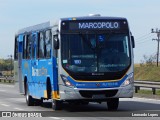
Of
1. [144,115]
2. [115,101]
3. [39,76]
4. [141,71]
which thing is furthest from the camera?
[141,71]

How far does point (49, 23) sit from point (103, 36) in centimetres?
237

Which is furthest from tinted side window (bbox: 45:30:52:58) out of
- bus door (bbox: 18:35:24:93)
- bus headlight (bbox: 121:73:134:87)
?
bus door (bbox: 18:35:24:93)

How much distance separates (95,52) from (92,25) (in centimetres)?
96

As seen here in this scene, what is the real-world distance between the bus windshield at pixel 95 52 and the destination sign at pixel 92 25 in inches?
8.7

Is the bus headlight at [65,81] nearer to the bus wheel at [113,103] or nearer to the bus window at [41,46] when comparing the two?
the bus wheel at [113,103]

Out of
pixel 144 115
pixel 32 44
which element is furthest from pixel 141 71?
pixel 144 115

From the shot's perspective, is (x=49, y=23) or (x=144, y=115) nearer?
(x=144, y=115)

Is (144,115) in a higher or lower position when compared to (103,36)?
lower

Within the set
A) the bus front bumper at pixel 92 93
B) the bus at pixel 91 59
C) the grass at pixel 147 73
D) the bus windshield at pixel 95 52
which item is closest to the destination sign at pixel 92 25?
the bus at pixel 91 59

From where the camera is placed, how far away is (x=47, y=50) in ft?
67.7

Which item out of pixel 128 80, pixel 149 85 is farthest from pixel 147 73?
pixel 128 80

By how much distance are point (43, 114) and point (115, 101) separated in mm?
2870

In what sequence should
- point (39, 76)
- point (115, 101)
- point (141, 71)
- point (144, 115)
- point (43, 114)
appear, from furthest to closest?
point (141, 71) → point (39, 76) → point (115, 101) → point (43, 114) → point (144, 115)

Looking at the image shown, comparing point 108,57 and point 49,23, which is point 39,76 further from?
point 108,57
